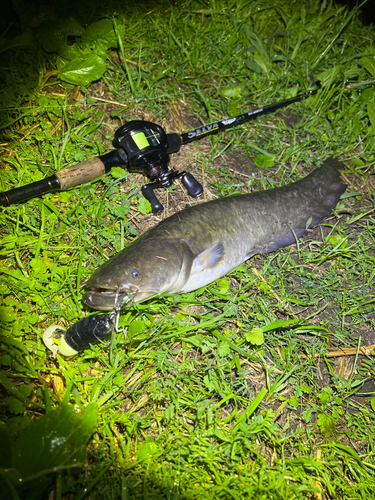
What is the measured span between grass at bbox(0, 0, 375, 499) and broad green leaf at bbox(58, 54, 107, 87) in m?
0.08

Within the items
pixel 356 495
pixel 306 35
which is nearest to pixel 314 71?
pixel 306 35

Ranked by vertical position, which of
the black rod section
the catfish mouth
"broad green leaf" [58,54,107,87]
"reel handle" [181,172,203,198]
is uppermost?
"broad green leaf" [58,54,107,87]

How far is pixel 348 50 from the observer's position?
4.91 m

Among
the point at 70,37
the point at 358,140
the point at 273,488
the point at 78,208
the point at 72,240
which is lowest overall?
the point at 273,488

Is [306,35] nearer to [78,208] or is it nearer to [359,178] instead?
[359,178]

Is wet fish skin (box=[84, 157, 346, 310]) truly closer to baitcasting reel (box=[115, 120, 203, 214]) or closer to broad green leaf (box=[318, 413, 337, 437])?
baitcasting reel (box=[115, 120, 203, 214])

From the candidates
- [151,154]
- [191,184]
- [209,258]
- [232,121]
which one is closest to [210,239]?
[209,258]

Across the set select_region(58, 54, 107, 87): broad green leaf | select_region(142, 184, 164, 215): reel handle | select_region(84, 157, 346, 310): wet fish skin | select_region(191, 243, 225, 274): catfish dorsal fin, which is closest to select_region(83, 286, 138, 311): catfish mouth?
select_region(84, 157, 346, 310): wet fish skin

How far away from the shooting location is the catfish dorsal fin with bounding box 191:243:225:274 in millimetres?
3045

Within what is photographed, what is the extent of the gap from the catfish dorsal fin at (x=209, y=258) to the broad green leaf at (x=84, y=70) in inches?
92.9

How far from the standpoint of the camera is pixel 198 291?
3.18m

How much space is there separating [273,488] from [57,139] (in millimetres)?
3692

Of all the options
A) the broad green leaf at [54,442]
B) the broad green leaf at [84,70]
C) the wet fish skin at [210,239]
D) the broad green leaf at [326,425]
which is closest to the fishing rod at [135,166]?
the wet fish skin at [210,239]

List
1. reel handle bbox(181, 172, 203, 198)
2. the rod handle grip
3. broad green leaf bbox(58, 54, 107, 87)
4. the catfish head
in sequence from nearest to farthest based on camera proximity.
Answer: the catfish head → the rod handle grip → reel handle bbox(181, 172, 203, 198) → broad green leaf bbox(58, 54, 107, 87)
